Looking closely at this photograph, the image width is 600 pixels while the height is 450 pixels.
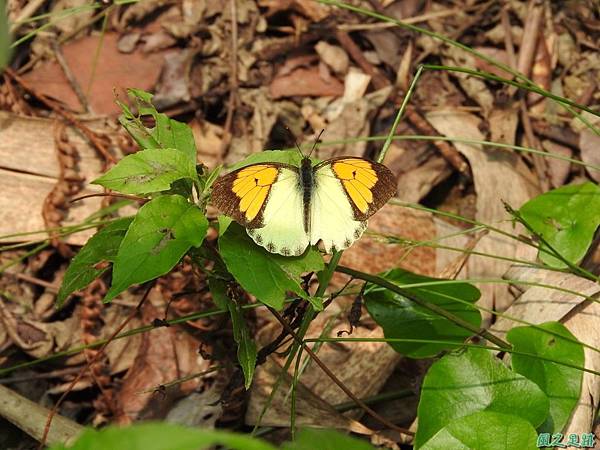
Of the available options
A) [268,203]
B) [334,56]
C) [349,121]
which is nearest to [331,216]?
[268,203]

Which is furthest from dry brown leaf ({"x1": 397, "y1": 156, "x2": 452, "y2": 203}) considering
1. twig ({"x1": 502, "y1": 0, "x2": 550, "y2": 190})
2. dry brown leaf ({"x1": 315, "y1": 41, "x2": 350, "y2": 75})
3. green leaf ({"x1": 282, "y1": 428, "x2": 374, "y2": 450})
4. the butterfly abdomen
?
green leaf ({"x1": 282, "y1": 428, "x2": 374, "y2": 450})

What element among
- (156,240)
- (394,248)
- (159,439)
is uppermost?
(159,439)

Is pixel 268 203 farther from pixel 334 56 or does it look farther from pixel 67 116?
pixel 334 56

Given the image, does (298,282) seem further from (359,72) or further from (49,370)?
(359,72)

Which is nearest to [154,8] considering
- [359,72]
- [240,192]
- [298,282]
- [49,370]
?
[359,72]

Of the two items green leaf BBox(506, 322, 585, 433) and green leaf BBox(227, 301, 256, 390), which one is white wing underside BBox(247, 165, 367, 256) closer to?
green leaf BBox(227, 301, 256, 390)
